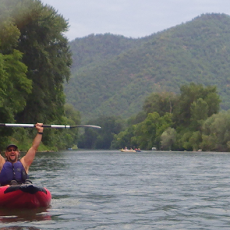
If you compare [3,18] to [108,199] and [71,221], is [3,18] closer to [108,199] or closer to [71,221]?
[108,199]

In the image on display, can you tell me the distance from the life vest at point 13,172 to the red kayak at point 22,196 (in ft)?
1.48

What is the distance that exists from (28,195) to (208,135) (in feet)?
262

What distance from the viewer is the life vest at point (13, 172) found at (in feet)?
47.6

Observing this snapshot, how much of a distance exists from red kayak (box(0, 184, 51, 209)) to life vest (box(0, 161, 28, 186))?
452 millimetres

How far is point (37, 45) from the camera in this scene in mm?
A: 47750

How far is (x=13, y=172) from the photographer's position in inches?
573

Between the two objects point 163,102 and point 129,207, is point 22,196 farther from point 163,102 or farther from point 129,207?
point 163,102

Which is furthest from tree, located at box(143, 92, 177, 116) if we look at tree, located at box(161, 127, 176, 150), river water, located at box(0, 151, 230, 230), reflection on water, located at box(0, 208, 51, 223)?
reflection on water, located at box(0, 208, 51, 223)

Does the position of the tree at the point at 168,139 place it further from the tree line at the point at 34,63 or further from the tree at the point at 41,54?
the tree at the point at 41,54

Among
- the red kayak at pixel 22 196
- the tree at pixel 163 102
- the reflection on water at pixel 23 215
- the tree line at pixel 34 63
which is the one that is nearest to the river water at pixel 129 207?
the reflection on water at pixel 23 215

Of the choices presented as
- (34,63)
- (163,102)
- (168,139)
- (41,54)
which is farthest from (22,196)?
(163,102)

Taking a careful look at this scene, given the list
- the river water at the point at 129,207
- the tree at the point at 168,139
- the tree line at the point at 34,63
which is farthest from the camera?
the tree at the point at 168,139

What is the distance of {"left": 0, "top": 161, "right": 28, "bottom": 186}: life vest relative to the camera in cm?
1452

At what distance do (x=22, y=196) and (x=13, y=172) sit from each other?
0.77m
